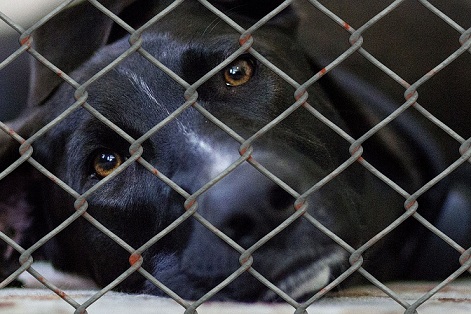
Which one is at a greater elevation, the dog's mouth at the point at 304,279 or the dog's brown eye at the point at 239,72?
the dog's brown eye at the point at 239,72

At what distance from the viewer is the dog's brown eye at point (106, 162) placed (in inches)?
94.3

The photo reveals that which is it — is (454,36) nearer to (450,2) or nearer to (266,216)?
(450,2)

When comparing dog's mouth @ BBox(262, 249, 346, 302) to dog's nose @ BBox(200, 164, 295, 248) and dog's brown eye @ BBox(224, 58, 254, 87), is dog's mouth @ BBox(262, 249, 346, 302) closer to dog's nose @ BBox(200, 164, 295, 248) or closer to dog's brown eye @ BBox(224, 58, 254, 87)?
dog's nose @ BBox(200, 164, 295, 248)

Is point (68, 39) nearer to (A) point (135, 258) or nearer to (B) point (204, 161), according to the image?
(B) point (204, 161)

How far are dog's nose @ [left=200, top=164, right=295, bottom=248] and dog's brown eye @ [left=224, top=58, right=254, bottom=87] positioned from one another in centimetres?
53

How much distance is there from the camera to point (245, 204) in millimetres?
1868

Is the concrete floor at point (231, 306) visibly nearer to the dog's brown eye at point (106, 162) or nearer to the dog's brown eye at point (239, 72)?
the dog's brown eye at point (106, 162)

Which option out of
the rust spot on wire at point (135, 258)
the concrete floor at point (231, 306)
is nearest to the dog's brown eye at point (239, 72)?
the concrete floor at point (231, 306)

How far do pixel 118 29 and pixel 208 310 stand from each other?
1.21 metres

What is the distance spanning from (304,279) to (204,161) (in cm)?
38

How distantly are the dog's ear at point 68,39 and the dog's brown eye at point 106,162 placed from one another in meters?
0.31

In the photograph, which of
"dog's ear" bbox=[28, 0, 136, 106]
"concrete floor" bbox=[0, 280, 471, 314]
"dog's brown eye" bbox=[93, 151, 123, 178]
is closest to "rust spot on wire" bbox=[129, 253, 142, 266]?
"concrete floor" bbox=[0, 280, 471, 314]

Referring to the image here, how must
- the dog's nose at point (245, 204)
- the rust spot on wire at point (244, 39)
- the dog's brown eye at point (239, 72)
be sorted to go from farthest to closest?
the dog's brown eye at point (239, 72), the dog's nose at point (245, 204), the rust spot on wire at point (244, 39)

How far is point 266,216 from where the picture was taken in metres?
1.89
